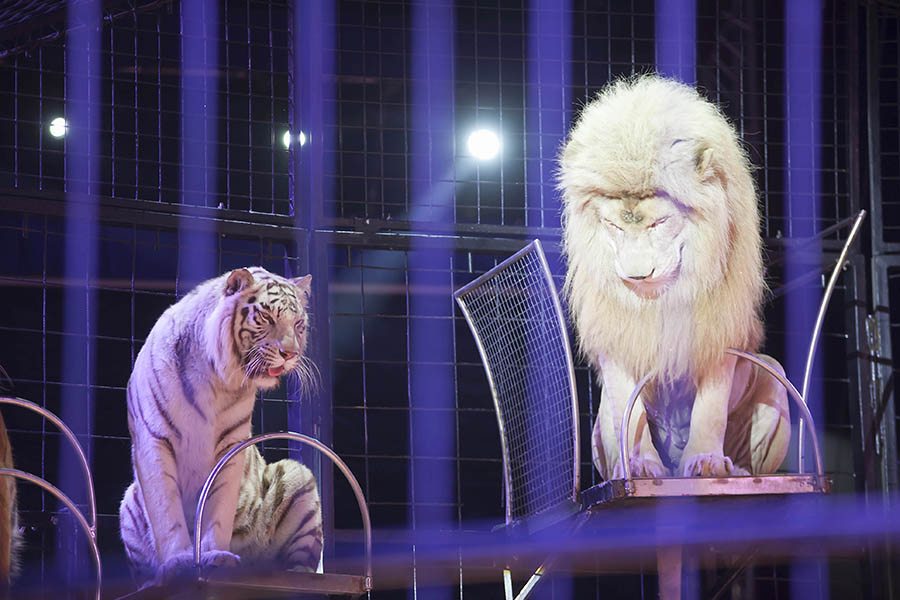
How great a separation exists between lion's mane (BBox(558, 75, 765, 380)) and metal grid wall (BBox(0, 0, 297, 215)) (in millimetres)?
1326

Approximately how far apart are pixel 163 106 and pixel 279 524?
72.6 inches

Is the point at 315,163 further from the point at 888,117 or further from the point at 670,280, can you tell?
the point at 888,117

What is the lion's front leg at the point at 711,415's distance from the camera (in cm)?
420

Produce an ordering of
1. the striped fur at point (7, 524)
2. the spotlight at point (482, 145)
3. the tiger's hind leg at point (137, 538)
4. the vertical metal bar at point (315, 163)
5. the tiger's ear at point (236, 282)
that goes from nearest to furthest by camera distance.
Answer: the striped fur at point (7, 524) → the tiger's hind leg at point (137, 538) → the tiger's ear at point (236, 282) → the vertical metal bar at point (315, 163) → the spotlight at point (482, 145)

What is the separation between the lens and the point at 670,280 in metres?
4.22

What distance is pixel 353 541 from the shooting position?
4926 millimetres

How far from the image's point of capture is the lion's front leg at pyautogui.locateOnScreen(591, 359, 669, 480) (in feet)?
13.7

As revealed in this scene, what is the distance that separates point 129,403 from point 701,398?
186 cm

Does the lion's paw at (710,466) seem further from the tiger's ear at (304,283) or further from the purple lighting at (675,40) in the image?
the purple lighting at (675,40)

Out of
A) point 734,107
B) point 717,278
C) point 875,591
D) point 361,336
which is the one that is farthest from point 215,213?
point 875,591

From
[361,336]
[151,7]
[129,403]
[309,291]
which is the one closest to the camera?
[129,403]

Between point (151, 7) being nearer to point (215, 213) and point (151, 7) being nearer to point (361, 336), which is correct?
point (215, 213)

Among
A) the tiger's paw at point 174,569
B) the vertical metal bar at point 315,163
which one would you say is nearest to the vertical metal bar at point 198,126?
the vertical metal bar at point 315,163

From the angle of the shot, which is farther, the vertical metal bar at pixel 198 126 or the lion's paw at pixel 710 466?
the vertical metal bar at pixel 198 126
